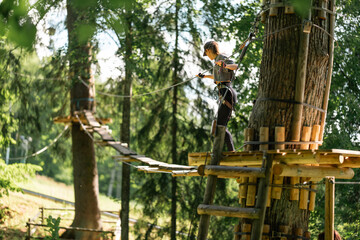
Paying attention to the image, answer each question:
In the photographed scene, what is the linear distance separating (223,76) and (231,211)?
175 cm

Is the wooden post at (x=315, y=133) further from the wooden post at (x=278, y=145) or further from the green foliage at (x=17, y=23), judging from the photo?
the green foliage at (x=17, y=23)

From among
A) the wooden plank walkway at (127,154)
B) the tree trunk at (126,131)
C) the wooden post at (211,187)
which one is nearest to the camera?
the wooden post at (211,187)

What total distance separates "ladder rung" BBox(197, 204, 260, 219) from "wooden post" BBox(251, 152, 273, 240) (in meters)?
0.05

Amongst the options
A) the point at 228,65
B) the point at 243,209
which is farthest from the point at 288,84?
the point at 243,209

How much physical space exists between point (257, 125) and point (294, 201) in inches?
30.7

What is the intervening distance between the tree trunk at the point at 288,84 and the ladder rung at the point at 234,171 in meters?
0.49

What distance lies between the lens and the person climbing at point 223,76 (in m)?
5.50

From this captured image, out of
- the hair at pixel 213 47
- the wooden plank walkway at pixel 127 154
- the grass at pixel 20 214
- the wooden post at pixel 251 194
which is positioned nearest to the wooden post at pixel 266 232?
the wooden post at pixel 251 194

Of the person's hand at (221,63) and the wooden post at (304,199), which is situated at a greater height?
the person's hand at (221,63)

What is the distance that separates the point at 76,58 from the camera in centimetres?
1128

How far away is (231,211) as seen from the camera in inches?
174

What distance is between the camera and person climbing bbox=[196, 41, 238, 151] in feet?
18.1

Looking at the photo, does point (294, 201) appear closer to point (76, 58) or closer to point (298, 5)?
point (298, 5)

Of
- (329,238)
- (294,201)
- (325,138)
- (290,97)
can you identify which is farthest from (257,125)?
(325,138)
